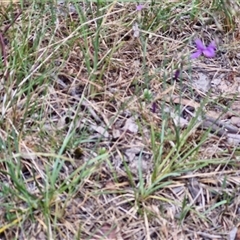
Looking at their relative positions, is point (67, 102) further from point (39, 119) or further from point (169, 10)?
point (169, 10)

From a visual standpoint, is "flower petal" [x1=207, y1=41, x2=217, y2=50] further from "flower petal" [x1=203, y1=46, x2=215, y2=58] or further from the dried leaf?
the dried leaf

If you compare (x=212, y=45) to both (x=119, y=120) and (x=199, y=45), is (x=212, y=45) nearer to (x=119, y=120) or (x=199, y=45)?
(x=199, y=45)

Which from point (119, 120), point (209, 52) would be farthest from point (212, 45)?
point (119, 120)

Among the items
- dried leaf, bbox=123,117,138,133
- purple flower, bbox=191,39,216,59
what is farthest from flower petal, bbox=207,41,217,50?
dried leaf, bbox=123,117,138,133

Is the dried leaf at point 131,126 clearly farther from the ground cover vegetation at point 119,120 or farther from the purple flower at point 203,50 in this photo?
the purple flower at point 203,50

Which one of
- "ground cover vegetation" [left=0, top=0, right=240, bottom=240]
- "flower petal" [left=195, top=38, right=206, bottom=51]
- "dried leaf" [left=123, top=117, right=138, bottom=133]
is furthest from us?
"flower petal" [left=195, top=38, right=206, bottom=51]

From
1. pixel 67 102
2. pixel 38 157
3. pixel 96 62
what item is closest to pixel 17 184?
pixel 38 157

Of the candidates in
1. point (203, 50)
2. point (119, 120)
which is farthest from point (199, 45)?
point (119, 120)

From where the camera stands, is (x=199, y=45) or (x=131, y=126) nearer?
(x=131, y=126)
